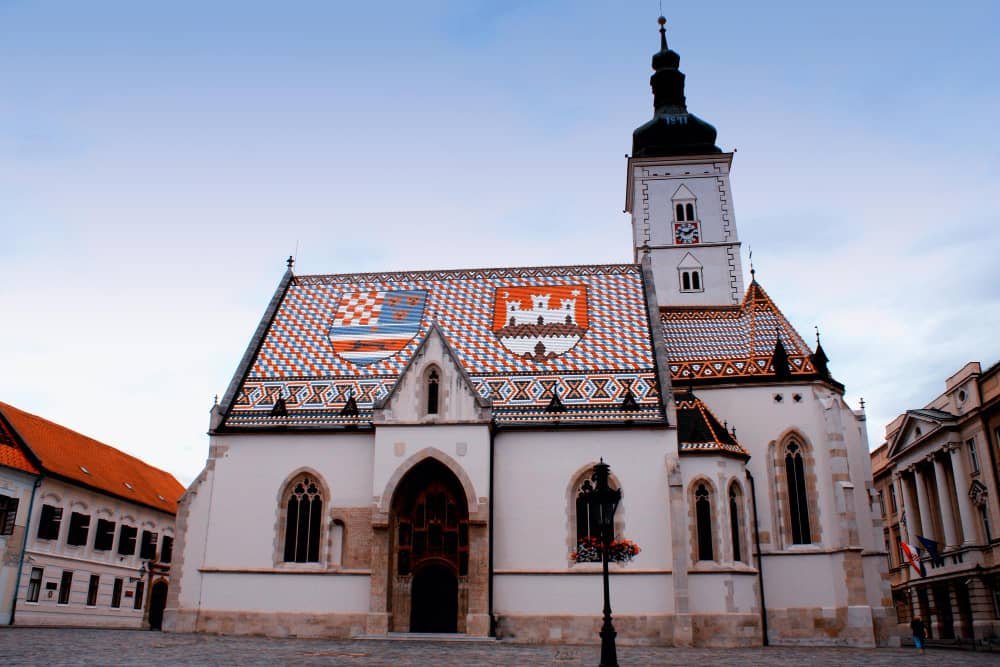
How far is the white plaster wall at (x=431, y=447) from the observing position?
91.8 ft

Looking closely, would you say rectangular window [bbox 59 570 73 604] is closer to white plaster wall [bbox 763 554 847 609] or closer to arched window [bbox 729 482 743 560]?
arched window [bbox 729 482 743 560]

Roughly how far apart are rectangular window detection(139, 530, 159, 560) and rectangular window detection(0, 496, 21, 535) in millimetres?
10727

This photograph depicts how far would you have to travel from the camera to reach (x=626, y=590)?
89.0ft

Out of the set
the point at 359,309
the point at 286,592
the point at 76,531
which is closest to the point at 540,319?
the point at 359,309

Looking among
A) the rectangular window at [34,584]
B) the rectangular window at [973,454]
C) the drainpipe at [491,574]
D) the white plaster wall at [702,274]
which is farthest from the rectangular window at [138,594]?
the rectangular window at [973,454]

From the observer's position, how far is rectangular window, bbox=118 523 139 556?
44031mm

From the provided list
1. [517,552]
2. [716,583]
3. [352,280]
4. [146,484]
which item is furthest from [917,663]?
[146,484]

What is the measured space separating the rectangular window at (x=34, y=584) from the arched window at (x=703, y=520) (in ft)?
93.8

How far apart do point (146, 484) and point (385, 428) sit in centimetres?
2753

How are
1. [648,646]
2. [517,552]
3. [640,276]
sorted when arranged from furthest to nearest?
[640,276], [517,552], [648,646]

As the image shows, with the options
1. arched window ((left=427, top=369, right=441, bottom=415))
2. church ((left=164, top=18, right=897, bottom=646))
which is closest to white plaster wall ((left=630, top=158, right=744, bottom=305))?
church ((left=164, top=18, right=897, bottom=646))

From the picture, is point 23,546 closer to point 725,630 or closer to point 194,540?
point 194,540

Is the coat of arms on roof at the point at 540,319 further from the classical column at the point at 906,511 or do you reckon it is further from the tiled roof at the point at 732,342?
the classical column at the point at 906,511

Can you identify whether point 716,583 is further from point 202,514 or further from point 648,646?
point 202,514
